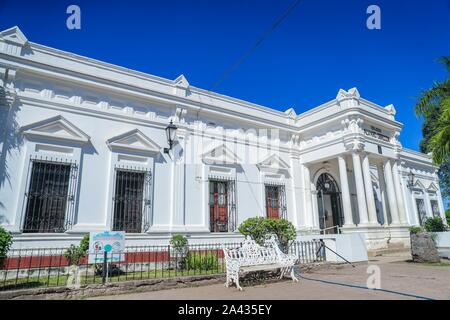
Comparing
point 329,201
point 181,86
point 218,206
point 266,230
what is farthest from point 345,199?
point 181,86

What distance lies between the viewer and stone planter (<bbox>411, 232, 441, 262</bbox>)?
9.85 meters

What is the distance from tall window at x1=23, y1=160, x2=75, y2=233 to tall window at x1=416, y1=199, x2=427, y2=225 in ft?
65.8

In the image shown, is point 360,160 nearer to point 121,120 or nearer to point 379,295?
point 379,295

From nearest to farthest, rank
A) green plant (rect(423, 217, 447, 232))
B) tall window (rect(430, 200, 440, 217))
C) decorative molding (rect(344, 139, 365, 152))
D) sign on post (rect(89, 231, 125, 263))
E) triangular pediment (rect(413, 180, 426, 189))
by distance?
sign on post (rect(89, 231, 125, 263)) < decorative molding (rect(344, 139, 365, 152)) < green plant (rect(423, 217, 447, 232)) < triangular pediment (rect(413, 180, 426, 189)) < tall window (rect(430, 200, 440, 217))

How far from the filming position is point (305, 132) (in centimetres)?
1587

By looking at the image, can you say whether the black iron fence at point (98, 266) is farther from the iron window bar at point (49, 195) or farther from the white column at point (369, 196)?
the white column at point (369, 196)

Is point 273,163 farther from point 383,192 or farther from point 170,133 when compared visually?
point 383,192

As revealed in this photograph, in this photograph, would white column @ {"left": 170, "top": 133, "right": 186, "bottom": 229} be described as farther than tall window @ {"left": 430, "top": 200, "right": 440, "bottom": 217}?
No

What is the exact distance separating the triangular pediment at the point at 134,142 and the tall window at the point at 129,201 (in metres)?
0.87

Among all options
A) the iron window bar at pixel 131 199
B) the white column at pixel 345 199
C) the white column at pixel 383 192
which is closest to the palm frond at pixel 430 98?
the white column at pixel 345 199

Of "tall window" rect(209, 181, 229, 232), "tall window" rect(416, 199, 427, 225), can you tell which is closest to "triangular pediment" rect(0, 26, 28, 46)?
"tall window" rect(209, 181, 229, 232)

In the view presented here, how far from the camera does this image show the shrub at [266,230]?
28.1 ft

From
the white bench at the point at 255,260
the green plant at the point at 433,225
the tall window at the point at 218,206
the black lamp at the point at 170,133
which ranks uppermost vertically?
the black lamp at the point at 170,133

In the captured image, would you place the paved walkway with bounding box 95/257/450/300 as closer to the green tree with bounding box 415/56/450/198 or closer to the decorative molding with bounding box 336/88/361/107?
the green tree with bounding box 415/56/450/198
